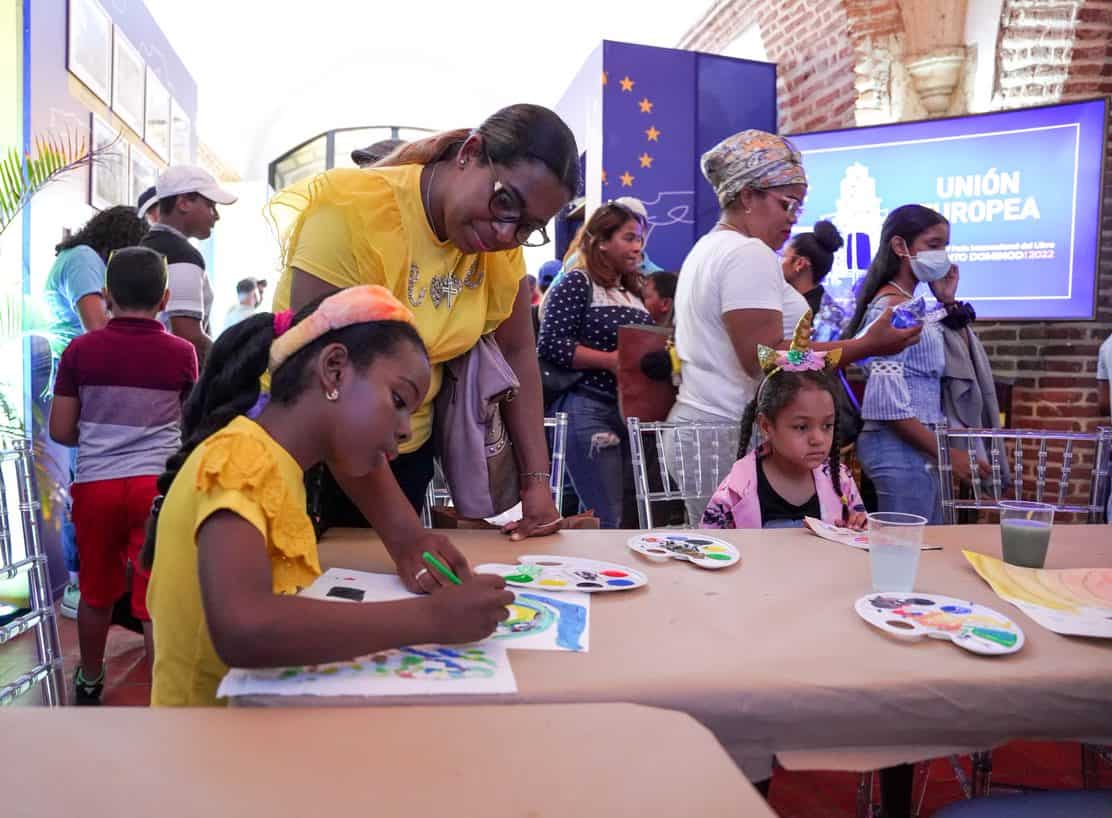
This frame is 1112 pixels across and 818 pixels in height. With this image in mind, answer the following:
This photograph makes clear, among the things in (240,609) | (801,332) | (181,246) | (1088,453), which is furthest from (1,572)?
(1088,453)

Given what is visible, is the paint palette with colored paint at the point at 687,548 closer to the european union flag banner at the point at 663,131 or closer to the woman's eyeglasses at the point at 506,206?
the woman's eyeglasses at the point at 506,206

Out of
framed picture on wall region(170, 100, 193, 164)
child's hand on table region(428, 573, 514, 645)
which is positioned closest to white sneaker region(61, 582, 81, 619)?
child's hand on table region(428, 573, 514, 645)

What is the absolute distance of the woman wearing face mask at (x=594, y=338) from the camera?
305 cm

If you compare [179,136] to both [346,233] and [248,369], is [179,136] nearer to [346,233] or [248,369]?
[346,233]

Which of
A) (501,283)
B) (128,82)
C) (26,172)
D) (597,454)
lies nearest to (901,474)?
(597,454)

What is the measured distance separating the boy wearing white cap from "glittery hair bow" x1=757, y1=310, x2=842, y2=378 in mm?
1960

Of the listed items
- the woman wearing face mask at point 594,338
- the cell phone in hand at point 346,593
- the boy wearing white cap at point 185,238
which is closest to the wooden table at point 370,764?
the cell phone in hand at point 346,593

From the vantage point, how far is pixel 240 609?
0.89m

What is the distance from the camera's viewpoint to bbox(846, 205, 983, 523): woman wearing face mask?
2.56m

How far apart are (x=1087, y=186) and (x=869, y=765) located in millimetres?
4267

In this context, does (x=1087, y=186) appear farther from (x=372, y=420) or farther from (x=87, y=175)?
(x=87, y=175)

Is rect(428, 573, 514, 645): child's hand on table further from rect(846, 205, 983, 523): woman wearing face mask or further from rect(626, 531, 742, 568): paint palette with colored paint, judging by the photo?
rect(846, 205, 983, 523): woman wearing face mask

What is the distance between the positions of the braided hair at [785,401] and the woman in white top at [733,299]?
0.25 feet

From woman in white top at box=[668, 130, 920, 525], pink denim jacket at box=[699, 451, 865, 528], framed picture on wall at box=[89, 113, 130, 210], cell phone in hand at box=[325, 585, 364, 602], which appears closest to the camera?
cell phone in hand at box=[325, 585, 364, 602]
